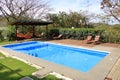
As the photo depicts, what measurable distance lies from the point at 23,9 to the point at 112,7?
17.5 metres

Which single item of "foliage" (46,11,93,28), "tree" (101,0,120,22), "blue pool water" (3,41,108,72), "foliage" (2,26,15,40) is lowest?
"blue pool water" (3,41,108,72)

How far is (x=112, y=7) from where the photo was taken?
2562cm

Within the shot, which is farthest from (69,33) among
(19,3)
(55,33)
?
(19,3)

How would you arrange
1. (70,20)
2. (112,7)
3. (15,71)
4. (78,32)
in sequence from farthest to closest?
(112,7)
(70,20)
(78,32)
(15,71)

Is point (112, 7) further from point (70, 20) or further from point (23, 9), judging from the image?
point (23, 9)

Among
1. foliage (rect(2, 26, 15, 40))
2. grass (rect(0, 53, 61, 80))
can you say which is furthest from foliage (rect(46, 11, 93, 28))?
grass (rect(0, 53, 61, 80))

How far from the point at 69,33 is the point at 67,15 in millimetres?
8075

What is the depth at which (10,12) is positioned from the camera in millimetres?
26359

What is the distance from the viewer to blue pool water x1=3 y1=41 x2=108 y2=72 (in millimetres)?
10258

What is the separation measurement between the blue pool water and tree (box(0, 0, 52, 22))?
12609 mm

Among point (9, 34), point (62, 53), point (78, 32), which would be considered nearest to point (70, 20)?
point (78, 32)

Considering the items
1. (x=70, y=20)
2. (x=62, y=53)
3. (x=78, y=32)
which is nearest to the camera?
(x=62, y=53)

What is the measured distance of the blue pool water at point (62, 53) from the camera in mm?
10258

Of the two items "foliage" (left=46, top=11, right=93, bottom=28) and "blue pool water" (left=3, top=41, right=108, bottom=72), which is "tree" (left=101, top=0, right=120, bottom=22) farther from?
"blue pool water" (left=3, top=41, right=108, bottom=72)
